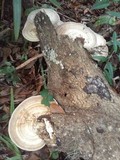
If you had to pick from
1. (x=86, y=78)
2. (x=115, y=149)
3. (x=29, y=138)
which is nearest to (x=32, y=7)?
(x=86, y=78)

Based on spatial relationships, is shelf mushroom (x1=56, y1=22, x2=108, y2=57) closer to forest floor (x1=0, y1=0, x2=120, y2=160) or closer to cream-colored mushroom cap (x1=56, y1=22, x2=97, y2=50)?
cream-colored mushroom cap (x1=56, y1=22, x2=97, y2=50)

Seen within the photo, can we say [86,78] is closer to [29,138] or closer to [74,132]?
[74,132]

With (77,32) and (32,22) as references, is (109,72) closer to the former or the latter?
(77,32)

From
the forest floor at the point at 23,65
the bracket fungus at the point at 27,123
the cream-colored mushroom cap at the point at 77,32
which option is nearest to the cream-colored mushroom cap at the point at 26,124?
the bracket fungus at the point at 27,123

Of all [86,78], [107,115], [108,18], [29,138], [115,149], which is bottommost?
[29,138]

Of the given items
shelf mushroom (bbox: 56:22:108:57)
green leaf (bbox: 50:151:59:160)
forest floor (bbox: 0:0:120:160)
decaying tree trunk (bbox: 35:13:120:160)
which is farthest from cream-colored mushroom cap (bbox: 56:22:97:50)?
green leaf (bbox: 50:151:59:160)

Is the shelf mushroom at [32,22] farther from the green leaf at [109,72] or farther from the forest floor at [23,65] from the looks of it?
the green leaf at [109,72]

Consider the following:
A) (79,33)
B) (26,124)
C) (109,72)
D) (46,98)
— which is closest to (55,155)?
(26,124)
